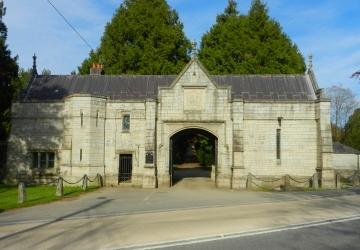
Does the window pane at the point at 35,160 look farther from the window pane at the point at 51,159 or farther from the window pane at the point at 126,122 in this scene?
the window pane at the point at 126,122

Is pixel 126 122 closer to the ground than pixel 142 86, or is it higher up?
closer to the ground

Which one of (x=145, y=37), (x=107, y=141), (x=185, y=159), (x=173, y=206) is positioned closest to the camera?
(x=173, y=206)

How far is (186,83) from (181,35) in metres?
19.3

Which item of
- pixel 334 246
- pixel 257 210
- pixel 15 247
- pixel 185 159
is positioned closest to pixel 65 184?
pixel 257 210

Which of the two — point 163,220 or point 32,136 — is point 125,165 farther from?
point 163,220

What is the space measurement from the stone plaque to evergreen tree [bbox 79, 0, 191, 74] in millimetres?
15592

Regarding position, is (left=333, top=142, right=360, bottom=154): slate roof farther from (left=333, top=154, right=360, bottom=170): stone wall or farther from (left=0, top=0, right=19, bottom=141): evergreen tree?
(left=0, top=0, right=19, bottom=141): evergreen tree

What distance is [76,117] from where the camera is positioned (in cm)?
3011

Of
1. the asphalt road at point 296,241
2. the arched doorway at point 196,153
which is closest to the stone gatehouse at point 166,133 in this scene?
the arched doorway at point 196,153

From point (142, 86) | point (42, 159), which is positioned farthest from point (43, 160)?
point (142, 86)

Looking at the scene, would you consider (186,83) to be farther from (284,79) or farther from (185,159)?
(185,159)

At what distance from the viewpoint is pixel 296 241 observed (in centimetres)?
1144

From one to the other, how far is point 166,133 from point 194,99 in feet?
9.63

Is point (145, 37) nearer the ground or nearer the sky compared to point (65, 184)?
nearer the sky
